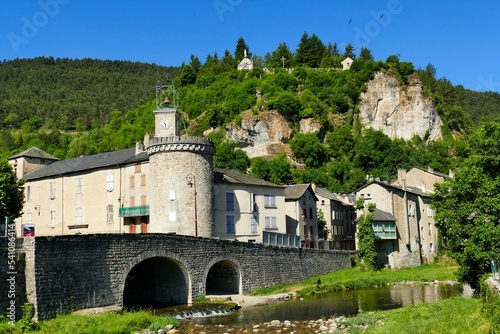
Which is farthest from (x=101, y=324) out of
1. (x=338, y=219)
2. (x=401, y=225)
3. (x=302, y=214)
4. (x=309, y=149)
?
(x=309, y=149)

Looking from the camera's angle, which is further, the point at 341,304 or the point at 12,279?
the point at 341,304

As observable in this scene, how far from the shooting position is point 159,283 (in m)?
37.5

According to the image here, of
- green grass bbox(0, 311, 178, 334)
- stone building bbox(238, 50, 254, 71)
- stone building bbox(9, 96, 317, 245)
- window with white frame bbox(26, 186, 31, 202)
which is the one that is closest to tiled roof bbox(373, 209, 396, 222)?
stone building bbox(9, 96, 317, 245)

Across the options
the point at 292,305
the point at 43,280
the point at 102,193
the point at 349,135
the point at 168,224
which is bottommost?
the point at 292,305

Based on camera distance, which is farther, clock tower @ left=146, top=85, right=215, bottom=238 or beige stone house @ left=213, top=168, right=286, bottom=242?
beige stone house @ left=213, top=168, right=286, bottom=242

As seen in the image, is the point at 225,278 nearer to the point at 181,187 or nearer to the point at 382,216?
the point at 181,187

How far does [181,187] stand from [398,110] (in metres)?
84.6

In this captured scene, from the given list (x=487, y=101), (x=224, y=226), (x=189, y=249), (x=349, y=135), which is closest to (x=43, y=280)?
(x=189, y=249)

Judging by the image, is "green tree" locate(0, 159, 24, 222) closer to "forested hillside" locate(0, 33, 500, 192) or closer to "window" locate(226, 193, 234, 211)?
"window" locate(226, 193, 234, 211)

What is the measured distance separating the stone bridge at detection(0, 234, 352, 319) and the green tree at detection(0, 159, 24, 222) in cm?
1001

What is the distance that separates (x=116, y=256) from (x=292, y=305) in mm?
12102

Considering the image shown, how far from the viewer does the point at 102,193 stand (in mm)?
49688

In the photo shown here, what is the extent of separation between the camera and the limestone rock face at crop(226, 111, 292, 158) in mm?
103750

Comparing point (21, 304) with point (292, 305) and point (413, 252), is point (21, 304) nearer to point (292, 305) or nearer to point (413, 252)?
point (292, 305)
